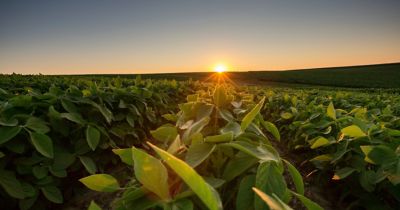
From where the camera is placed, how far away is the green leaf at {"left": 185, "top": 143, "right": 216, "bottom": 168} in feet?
3.23

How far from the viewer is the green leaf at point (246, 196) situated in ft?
3.14

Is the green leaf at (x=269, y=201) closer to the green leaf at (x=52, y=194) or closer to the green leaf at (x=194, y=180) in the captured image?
the green leaf at (x=194, y=180)

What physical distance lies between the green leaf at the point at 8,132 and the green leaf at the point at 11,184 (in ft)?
1.27

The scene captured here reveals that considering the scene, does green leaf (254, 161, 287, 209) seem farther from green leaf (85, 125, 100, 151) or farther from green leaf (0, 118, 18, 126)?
green leaf (85, 125, 100, 151)

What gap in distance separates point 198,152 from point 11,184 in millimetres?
1984

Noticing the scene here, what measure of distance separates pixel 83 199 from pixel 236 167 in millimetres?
2724

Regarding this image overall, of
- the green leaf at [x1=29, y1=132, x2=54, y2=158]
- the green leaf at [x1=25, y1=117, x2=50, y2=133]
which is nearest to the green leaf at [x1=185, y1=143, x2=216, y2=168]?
the green leaf at [x1=29, y1=132, x2=54, y2=158]

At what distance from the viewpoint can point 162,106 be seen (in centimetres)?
575

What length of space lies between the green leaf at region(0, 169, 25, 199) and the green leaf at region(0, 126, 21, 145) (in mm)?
388

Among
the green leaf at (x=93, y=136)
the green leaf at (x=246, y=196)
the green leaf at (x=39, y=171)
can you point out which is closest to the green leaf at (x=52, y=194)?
the green leaf at (x=39, y=171)

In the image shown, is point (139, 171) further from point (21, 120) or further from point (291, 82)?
point (291, 82)

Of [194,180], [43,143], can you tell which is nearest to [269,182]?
[194,180]

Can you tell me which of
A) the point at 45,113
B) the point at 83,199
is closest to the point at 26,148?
the point at 45,113

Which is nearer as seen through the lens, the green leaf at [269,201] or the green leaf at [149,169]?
the green leaf at [269,201]
